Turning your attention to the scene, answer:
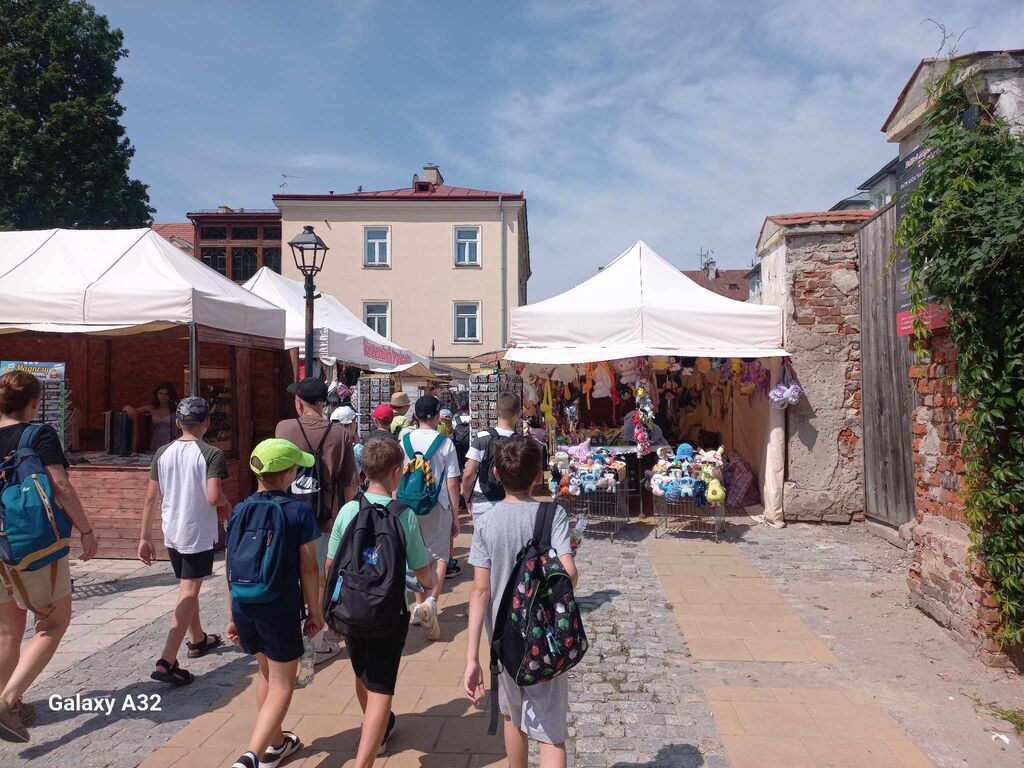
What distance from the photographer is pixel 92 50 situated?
2425cm

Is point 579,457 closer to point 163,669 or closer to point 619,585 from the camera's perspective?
point 619,585

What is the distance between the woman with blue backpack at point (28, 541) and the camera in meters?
3.41

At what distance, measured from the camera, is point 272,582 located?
2930 millimetres

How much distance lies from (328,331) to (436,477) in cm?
570

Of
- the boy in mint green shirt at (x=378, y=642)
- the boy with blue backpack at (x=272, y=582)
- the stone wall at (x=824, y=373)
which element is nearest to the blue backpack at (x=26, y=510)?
the boy with blue backpack at (x=272, y=582)

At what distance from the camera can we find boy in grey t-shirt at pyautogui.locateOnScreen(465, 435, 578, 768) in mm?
2518

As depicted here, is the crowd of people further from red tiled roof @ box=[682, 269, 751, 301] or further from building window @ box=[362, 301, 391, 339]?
red tiled roof @ box=[682, 269, 751, 301]

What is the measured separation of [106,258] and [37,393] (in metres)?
4.60

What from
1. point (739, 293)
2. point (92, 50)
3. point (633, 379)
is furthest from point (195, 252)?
point (739, 293)

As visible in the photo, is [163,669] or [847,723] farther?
[163,669]

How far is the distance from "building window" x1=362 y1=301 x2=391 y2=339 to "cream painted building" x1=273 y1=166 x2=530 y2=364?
0.05 meters

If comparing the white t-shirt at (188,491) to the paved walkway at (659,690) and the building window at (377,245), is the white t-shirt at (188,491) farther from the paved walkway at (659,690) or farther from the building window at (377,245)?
the building window at (377,245)

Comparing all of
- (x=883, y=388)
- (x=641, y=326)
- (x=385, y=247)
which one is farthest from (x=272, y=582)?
(x=385, y=247)

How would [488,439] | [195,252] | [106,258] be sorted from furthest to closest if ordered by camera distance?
[195,252]
[106,258]
[488,439]
